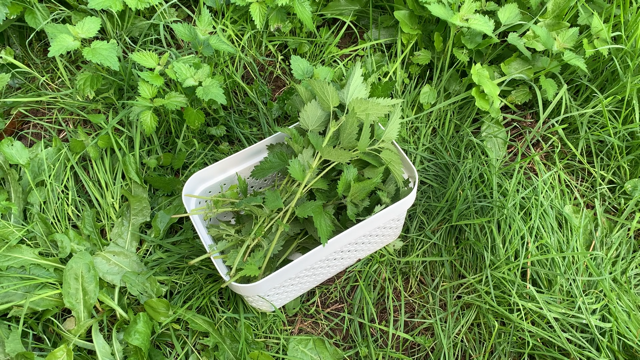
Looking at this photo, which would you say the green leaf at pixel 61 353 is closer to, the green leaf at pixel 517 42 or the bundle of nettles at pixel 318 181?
the bundle of nettles at pixel 318 181

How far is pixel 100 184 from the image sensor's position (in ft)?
4.61

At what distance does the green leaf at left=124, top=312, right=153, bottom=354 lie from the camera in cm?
114

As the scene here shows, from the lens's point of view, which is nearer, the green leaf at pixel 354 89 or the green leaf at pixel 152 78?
the green leaf at pixel 354 89

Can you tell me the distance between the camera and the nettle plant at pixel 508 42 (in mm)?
1351

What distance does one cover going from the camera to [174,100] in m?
1.29

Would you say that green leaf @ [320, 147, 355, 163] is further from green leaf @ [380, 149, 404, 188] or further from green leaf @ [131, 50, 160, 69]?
green leaf @ [131, 50, 160, 69]

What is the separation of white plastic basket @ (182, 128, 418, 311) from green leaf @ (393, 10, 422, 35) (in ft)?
1.65

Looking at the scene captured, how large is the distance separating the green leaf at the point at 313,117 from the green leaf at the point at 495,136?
1.98ft

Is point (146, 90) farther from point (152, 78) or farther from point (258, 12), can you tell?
point (258, 12)

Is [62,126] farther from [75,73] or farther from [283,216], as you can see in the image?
[283,216]

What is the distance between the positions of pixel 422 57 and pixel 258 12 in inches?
21.5

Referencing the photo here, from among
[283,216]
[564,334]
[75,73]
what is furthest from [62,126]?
[564,334]

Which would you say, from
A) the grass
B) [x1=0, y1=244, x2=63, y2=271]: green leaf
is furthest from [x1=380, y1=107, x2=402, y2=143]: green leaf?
[x1=0, y1=244, x2=63, y2=271]: green leaf

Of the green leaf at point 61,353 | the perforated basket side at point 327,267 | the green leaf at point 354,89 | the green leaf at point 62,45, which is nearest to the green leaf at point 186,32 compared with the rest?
the green leaf at point 62,45
